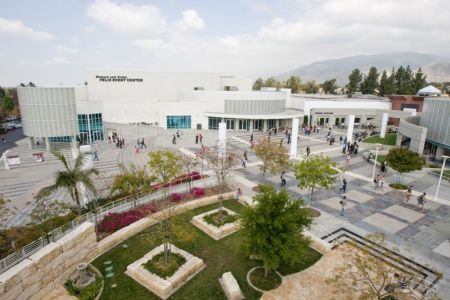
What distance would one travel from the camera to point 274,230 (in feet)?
41.6

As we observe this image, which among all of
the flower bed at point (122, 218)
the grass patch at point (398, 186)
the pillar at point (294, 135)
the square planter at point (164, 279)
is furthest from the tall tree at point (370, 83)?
the square planter at point (164, 279)

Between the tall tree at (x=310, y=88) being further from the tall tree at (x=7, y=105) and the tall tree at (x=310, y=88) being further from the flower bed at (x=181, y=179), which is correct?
the flower bed at (x=181, y=179)

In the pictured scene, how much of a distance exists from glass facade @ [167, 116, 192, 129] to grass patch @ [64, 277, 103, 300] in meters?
39.4

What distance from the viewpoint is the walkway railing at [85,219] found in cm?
1175

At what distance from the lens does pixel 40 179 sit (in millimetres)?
27062

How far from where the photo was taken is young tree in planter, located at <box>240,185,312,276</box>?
1242cm

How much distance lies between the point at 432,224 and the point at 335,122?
44.8 metres

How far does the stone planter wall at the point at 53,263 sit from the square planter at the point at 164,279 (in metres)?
2.51

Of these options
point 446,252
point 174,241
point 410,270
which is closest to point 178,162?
point 174,241

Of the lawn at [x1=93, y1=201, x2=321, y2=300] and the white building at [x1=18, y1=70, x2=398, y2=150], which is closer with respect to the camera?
the lawn at [x1=93, y1=201, x2=321, y2=300]

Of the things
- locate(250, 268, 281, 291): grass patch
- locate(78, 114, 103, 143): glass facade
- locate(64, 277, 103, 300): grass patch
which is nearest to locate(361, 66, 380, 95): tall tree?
locate(78, 114, 103, 143): glass facade

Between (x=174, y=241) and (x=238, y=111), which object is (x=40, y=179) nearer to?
(x=174, y=241)

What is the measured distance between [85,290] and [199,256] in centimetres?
571

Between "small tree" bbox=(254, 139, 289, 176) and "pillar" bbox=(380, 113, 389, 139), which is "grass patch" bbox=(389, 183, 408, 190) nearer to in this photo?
"small tree" bbox=(254, 139, 289, 176)
